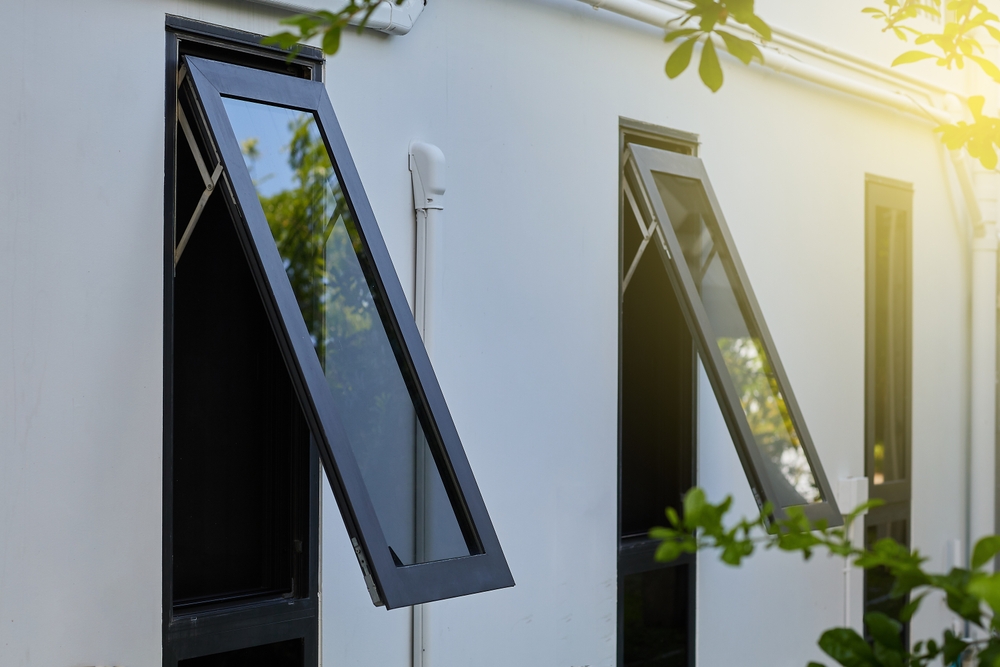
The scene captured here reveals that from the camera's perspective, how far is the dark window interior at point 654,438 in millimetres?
3910

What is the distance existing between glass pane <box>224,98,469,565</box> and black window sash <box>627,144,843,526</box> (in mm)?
1246

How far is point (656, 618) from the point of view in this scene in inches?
156

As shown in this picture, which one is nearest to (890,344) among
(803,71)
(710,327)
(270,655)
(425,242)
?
(803,71)

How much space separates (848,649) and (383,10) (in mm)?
2438

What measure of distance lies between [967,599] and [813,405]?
390 centimetres

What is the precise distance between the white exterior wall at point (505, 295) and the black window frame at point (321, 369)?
0.17 meters

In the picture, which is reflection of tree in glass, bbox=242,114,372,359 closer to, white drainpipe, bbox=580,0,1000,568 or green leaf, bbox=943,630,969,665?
green leaf, bbox=943,630,969,665

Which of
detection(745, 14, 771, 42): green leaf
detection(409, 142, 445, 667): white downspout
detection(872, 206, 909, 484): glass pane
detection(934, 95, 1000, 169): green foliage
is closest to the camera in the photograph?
detection(745, 14, 771, 42): green leaf

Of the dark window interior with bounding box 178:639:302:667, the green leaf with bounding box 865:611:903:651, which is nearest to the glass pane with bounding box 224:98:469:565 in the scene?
the dark window interior with bounding box 178:639:302:667

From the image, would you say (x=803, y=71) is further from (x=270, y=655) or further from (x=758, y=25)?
(x=758, y=25)

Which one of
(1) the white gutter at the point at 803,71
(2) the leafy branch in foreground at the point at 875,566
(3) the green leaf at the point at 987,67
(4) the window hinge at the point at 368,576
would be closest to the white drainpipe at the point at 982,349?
(1) the white gutter at the point at 803,71

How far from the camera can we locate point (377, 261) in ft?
8.79

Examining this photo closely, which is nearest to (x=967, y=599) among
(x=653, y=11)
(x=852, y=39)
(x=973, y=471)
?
(x=653, y=11)

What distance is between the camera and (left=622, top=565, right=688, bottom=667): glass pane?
153 inches
